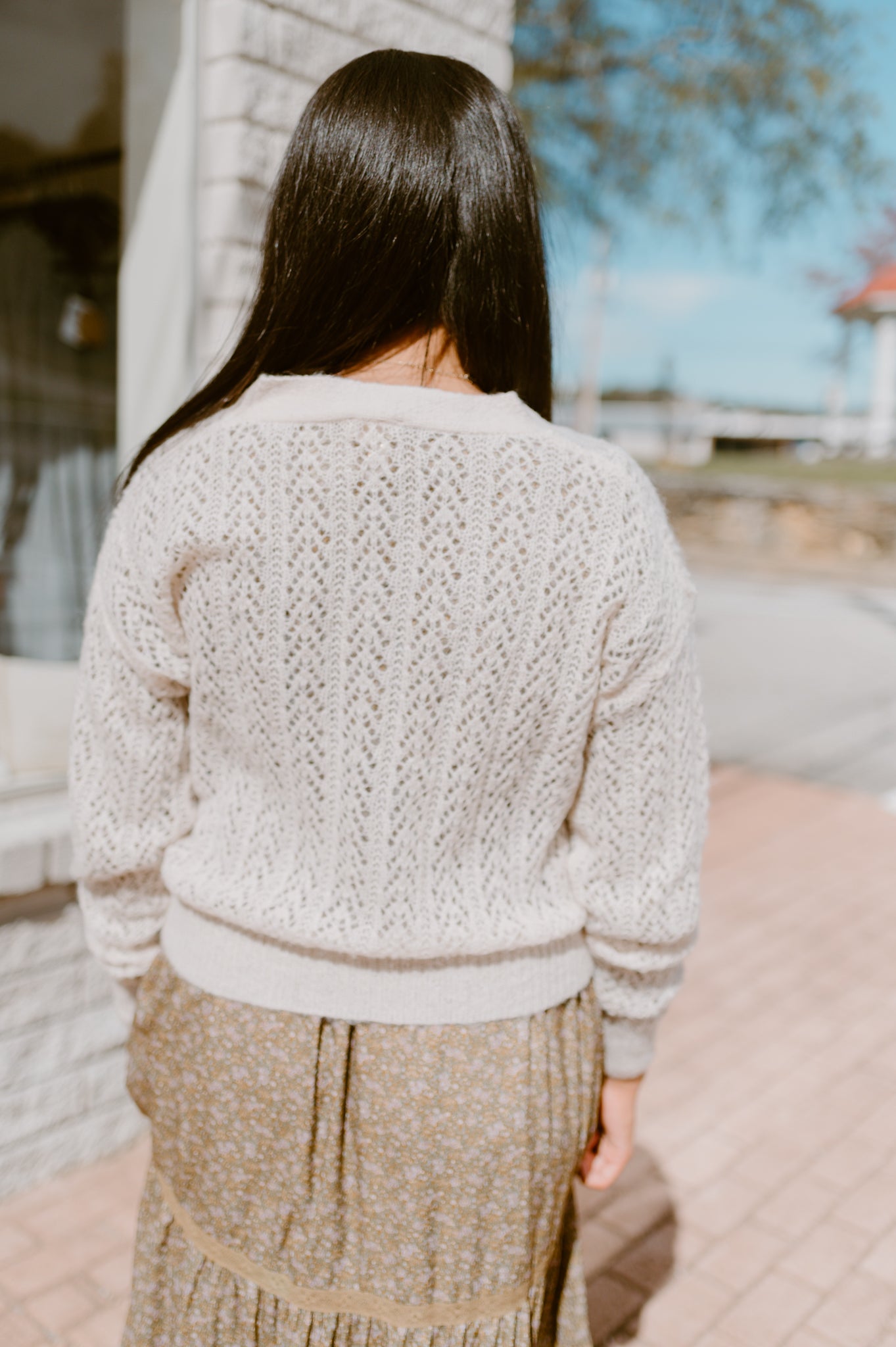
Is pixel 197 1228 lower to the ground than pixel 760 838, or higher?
higher

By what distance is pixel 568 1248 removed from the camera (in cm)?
152

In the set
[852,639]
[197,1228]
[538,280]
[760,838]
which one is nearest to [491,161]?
[538,280]

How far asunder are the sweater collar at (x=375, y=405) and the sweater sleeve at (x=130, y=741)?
0.16 metres

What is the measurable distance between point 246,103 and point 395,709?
205 cm

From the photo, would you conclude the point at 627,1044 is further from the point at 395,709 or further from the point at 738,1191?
the point at 738,1191

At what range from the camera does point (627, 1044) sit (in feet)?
4.76

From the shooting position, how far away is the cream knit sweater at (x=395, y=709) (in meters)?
1.15

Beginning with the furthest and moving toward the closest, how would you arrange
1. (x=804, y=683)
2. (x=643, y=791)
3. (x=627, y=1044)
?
(x=804, y=683)
(x=627, y=1044)
(x=643, y=791)

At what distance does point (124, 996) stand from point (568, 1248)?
675 millimetres

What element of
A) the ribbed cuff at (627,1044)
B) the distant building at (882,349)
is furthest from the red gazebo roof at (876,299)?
the ribbed cuff at (627,1044)

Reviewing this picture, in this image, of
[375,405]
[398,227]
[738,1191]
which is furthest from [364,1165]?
[738,1191]

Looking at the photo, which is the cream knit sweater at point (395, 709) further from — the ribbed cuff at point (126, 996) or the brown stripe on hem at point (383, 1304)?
the brown stripe on hem at point (383, 1304)

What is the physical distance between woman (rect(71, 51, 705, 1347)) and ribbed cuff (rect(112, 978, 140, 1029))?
0.10 meters

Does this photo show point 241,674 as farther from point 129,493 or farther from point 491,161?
point 491,161
